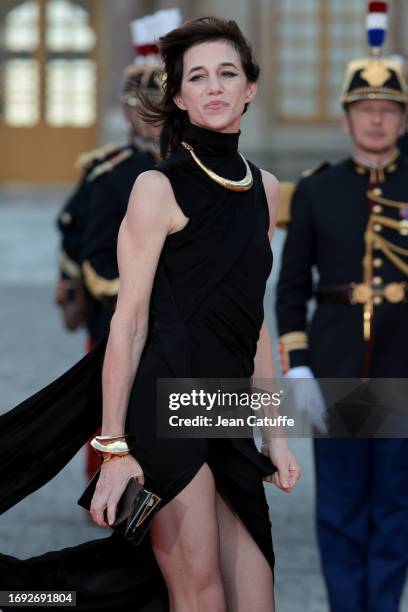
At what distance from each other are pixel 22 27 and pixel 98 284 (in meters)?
19.1

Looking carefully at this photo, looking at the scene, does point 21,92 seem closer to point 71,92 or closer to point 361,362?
point 71,92

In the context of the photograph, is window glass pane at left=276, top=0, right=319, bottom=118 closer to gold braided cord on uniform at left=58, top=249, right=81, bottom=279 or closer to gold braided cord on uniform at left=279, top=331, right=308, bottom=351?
gold braided cord on uniform at left=58, top=249, right=81, bottom=279

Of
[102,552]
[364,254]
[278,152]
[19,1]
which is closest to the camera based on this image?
[102,552]

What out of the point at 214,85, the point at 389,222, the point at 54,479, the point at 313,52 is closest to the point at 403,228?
the point at 389,222

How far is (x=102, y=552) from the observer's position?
3.41 metres

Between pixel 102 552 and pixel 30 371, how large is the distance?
6416 millimetres

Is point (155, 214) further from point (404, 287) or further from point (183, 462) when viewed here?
point (404, 287)

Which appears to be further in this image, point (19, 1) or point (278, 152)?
point (19, 1)

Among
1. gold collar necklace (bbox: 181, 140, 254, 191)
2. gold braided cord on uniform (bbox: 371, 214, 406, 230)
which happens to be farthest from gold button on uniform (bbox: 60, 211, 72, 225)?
gold collar necklace (bbox: 181, 140, 254, 191)

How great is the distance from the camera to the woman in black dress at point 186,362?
317 cm

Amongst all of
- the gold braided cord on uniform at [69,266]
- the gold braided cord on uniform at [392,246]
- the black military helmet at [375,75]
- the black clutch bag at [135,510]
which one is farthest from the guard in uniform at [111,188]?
the black clutch bag at [135,510]

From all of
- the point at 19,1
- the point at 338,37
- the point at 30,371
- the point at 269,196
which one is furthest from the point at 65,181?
the point at 269,196

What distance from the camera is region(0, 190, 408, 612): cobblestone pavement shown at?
18.7 ft

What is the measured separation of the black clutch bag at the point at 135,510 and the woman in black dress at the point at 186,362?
0.03 m
